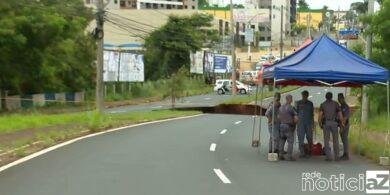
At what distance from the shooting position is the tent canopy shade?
628 inches

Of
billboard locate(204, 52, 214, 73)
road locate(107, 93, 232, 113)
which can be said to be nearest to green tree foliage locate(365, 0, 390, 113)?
road locate(107, 93, 232, 113)

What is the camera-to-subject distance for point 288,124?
642 inches

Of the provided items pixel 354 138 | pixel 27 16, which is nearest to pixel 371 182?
pixel 354 138

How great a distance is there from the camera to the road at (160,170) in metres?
11.3

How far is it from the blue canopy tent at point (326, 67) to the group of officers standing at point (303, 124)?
611mm

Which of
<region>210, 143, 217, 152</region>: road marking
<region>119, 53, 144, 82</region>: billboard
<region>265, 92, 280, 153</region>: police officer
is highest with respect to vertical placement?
<region>119, 53, 144, 82</region>: billboard

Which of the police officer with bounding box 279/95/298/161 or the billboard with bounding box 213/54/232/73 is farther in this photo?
the billboard with bounding box 213/54/232/73

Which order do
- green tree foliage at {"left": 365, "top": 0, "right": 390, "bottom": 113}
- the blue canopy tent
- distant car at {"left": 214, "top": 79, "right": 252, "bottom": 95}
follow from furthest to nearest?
distant car at {"left": 214, "top": 79, "right": 252, "bottom": 95} → green tree foliage at {"left": 365, "top": 0, "right": 390, "bottom": 113} → the blue canopy tent

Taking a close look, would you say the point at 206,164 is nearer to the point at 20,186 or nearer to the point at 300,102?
the point at 300,102

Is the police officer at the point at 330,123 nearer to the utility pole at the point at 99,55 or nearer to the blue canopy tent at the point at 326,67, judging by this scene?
the blue canopy tent at the point at 326,67

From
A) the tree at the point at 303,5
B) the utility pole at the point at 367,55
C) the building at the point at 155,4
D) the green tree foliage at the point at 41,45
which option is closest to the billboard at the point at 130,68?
the green tree foliage at the point at 41,45

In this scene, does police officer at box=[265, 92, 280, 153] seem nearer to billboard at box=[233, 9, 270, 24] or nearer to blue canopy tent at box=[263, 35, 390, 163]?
blue canopy tent at box=[263, 35, 390, 163]

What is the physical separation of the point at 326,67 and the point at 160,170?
16.3 ft

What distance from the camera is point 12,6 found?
48469mm
